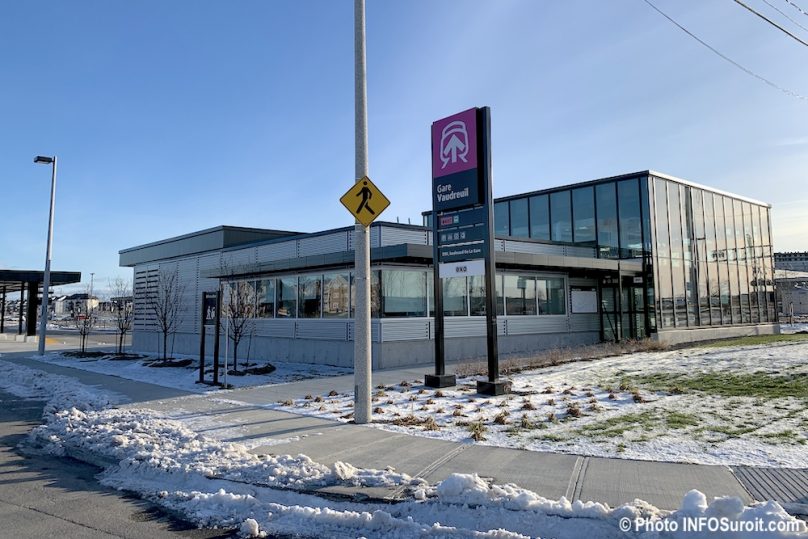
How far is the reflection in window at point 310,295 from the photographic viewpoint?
63.0ft

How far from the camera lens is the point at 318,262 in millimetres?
17656

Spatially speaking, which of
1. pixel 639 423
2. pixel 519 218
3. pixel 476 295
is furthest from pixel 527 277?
pixel 639 423

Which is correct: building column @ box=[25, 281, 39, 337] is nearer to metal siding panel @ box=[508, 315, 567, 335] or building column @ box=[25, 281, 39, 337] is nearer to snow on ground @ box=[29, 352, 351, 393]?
snow on ground @ box=[29, 352, 351, 393]

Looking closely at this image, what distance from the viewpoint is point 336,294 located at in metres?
18.6

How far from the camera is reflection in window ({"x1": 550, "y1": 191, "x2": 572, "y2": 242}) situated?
28.8m

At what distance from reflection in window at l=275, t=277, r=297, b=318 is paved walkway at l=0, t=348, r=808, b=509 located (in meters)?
9.25

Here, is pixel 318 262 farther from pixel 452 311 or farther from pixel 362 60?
pixel 362 60

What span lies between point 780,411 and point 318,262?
12597mm

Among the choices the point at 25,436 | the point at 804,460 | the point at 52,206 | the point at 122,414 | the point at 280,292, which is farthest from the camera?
the point at 52,206

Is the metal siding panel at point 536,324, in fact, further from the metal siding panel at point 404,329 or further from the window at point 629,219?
→ the window at point 629,219

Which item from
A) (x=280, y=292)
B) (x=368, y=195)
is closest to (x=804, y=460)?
(x=368, y=195)

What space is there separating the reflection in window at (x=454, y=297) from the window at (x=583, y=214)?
10673 millimetres

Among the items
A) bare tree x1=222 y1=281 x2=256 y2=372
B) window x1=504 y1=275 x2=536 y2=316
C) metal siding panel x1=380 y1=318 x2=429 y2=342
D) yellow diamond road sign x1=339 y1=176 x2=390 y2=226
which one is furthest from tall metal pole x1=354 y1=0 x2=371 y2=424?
window x1=504 y1=275 x2=536 y2=316

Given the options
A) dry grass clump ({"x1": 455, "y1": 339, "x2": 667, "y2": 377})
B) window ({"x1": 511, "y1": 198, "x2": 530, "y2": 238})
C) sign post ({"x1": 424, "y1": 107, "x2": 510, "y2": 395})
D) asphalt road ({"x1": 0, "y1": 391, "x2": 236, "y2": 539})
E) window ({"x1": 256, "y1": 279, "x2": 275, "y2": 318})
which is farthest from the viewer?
window ({"x1": 511, "y1": 198, "x2": 530, "y2": 238})
